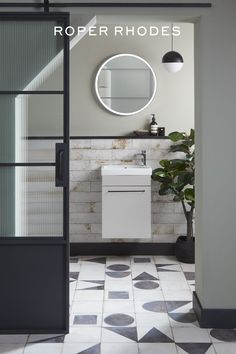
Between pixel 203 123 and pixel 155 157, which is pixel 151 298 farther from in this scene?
pixel 155 157

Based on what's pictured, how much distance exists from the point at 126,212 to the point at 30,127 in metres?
2.07

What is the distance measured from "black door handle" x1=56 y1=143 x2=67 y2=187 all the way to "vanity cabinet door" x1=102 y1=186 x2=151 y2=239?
73.8 inches

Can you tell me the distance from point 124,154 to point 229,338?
2.64 m

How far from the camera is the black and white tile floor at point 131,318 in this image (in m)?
3.21

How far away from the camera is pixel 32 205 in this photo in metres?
3.44

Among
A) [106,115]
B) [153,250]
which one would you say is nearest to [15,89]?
[106,115]

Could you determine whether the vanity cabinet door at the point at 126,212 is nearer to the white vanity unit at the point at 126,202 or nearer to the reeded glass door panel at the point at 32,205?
the white vanity unit at the point at 126,202

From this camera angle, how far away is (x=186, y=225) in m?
5.59

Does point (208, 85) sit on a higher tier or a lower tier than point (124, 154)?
higher

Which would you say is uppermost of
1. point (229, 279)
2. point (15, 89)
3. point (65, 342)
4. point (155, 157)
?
point (15, 89)

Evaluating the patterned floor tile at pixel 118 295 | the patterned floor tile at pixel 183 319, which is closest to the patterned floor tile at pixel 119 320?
the patterned floor tile at pixel 183 319

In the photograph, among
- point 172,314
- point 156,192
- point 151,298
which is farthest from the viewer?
point 156,192

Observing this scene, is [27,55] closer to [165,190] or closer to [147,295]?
[147,295]

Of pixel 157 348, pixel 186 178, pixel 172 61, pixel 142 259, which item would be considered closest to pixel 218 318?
pixel 157 348
